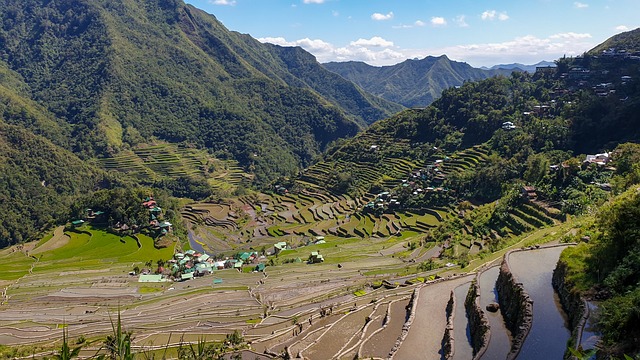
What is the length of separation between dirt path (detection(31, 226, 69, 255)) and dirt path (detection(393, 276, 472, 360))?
150 ft

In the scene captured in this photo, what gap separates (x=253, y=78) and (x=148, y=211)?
13360cm

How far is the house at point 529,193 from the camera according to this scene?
117 ft

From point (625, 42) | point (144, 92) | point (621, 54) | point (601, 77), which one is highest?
point (144, 92)

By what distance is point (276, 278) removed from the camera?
121 ft

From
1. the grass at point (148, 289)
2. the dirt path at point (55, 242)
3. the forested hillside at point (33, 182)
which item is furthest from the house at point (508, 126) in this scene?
the forested hillside at point (33, 182)

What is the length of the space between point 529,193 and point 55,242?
51227mm

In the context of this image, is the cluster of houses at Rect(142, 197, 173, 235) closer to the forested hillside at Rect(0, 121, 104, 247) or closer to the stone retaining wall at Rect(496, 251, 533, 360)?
the forested hillside at Rect(0, 121, 104, 247)

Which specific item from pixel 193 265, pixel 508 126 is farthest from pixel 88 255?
pixel 508 126

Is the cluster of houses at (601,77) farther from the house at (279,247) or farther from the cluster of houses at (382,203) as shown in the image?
the house at (279,247)

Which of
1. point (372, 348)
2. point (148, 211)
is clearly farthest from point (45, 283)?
point (372, 348)

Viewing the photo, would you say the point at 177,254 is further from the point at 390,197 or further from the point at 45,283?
the point at 390,197

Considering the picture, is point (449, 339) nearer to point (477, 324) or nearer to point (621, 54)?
point (477, 324)

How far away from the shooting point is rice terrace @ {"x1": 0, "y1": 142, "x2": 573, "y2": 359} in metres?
21.0

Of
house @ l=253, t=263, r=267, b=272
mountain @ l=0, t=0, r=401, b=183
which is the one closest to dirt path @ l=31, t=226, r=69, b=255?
house @ l=253, t=263, r=267, b=272
